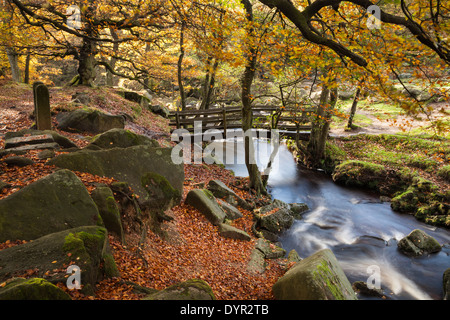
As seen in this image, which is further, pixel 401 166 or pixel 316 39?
pixel 401 166

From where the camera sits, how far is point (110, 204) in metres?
5.09

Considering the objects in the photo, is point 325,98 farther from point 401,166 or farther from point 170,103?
point 170,103

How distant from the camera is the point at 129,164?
21.9ft

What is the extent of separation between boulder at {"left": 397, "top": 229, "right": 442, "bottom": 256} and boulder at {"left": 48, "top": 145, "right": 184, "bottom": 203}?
8.26 metres

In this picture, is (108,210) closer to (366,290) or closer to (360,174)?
(366,290)

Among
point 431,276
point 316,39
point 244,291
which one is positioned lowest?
point 431,276

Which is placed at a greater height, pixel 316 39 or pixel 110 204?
pixel 316 39

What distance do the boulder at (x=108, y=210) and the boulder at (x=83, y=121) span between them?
7159 millimetres

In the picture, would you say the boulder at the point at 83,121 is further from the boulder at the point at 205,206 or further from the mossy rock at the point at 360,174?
the mossy rock at the point at 360,174

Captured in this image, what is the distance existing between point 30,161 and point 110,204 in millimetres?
2220

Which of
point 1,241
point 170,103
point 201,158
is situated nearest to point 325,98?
point 201,158

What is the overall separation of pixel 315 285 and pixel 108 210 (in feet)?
12.6

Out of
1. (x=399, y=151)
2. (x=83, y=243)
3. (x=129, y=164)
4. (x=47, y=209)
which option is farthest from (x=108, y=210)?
(x=399, y=151)
